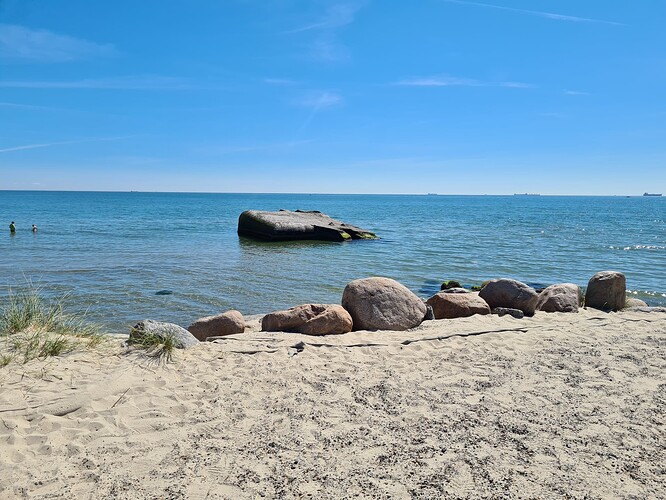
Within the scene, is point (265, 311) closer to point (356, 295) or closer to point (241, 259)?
point (356, 295)

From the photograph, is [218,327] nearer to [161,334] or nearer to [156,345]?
[161,334]

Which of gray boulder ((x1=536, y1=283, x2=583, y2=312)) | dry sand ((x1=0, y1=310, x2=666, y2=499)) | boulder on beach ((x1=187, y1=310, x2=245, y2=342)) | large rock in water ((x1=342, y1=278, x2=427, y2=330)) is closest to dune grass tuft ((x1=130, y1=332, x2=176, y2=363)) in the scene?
dry sand ((x1=0, y1=310, x2=666, y2=499))

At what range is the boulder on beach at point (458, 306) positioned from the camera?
31.0 ft

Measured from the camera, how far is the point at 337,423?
4.59 meters

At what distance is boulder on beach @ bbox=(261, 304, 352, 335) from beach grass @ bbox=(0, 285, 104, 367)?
2.71m

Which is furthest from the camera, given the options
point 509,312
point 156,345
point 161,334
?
point 509,312

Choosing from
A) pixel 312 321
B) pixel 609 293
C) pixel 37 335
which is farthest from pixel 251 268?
pixel 609 293

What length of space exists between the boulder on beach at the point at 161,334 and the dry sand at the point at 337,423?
320mm

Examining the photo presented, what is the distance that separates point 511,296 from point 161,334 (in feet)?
22.6

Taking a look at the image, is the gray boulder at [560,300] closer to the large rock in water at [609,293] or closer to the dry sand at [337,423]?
the large rock in water at [609,293]

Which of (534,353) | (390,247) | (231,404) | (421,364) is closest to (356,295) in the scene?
(421,364)

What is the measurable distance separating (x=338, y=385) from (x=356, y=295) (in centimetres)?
314

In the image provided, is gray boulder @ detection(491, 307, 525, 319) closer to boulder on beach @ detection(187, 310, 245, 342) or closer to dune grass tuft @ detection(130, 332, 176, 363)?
boulder on beach @ detection(187, 310, 245, 342)

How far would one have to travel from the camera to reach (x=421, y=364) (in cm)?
632
